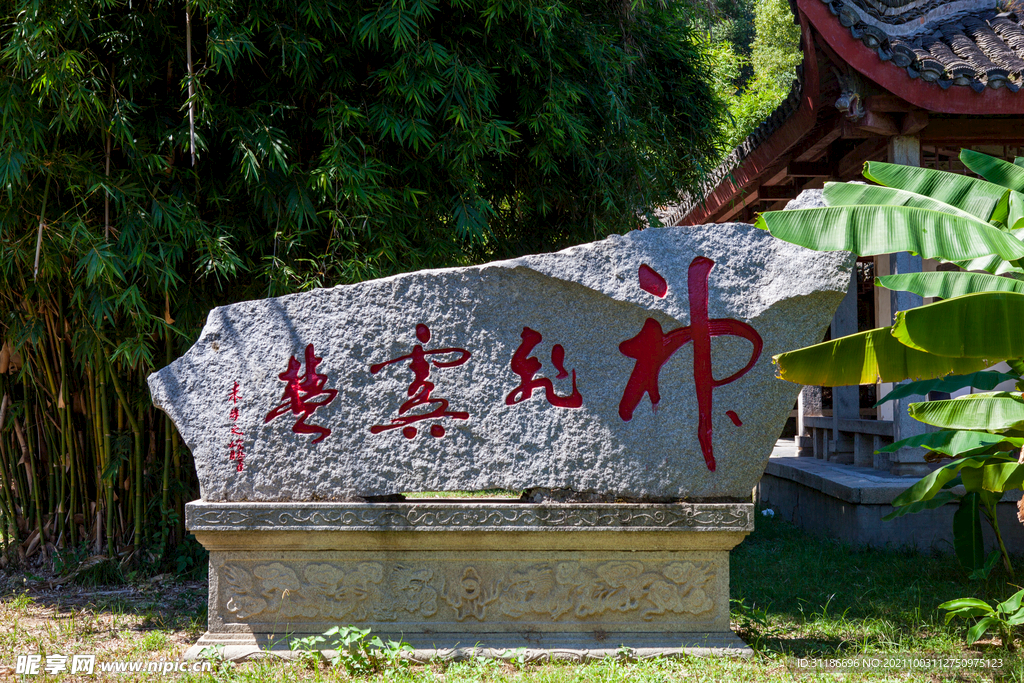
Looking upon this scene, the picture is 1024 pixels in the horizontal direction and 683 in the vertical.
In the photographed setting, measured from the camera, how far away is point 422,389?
3111mm

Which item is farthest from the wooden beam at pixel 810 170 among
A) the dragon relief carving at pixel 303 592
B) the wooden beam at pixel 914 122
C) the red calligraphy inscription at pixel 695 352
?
the dragon relief carving at pixel 303 592

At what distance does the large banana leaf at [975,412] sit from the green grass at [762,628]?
0.89 meters

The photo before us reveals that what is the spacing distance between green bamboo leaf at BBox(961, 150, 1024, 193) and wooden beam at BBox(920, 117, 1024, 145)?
1772 mm

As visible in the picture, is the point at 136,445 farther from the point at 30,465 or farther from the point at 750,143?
the point at 750,143

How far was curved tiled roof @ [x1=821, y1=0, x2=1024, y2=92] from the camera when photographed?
4.28 metres

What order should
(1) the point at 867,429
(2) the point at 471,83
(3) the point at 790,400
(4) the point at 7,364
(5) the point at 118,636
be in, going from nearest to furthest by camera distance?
(3) the point at 790,400, (5) the point at 118,636, (2) the point at 471,83, (4) the point at 7,364, (1) the point at 867,429

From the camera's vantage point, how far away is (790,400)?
3.09m

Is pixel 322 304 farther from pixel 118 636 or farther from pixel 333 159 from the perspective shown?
pixel 118 636

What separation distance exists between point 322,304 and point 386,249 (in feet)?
2.12

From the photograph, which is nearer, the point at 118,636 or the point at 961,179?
the point at 961,179

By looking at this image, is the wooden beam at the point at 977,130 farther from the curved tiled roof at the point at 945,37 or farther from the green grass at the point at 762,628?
the green grass at the point at 762,628

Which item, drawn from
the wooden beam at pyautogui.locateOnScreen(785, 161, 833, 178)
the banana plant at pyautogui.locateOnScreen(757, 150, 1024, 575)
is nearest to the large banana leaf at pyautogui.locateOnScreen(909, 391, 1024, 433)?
the banana plant at pyautogui.locateOnScreen(757, 150, 1024, 575)

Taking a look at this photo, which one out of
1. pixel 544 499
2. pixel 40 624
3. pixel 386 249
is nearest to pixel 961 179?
pixel 544 499

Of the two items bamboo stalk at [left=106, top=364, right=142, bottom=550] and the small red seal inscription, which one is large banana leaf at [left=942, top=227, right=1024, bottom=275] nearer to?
the small red seal inscription
